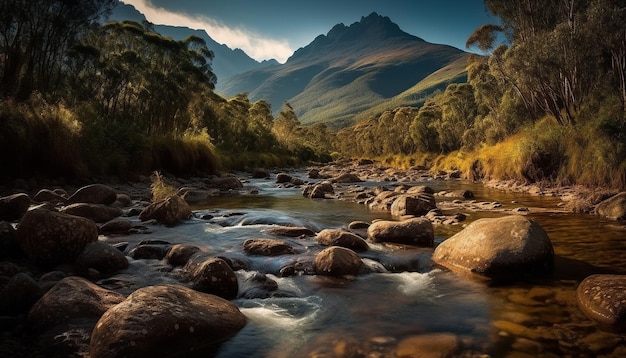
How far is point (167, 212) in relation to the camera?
1204cm

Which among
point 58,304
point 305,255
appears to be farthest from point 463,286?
point 58,304

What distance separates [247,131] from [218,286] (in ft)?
166

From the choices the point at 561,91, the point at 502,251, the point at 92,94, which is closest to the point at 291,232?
the point at 502,251

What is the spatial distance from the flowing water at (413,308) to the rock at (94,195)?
20.2ft

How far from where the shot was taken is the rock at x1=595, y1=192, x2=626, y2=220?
38.7 feet

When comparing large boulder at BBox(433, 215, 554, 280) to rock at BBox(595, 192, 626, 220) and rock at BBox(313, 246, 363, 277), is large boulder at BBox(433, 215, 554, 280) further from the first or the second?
rock at BBox(595, 192, 626, 220)

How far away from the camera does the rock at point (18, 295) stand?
504cm

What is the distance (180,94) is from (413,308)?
3131 cm

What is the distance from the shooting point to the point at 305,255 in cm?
830

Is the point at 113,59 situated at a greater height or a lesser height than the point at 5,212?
greater

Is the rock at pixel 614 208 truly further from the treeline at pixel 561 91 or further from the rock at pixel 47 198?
the rock at pixel 47 198

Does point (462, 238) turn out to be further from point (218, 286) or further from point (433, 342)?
point (218, 286)

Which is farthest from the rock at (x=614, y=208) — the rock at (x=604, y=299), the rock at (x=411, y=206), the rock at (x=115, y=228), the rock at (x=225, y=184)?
the rock at (x=225, y=184)

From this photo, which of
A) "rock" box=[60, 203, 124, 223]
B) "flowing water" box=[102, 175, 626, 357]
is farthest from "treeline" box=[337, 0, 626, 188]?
"rock" box=[60, 203, 124, 223]
